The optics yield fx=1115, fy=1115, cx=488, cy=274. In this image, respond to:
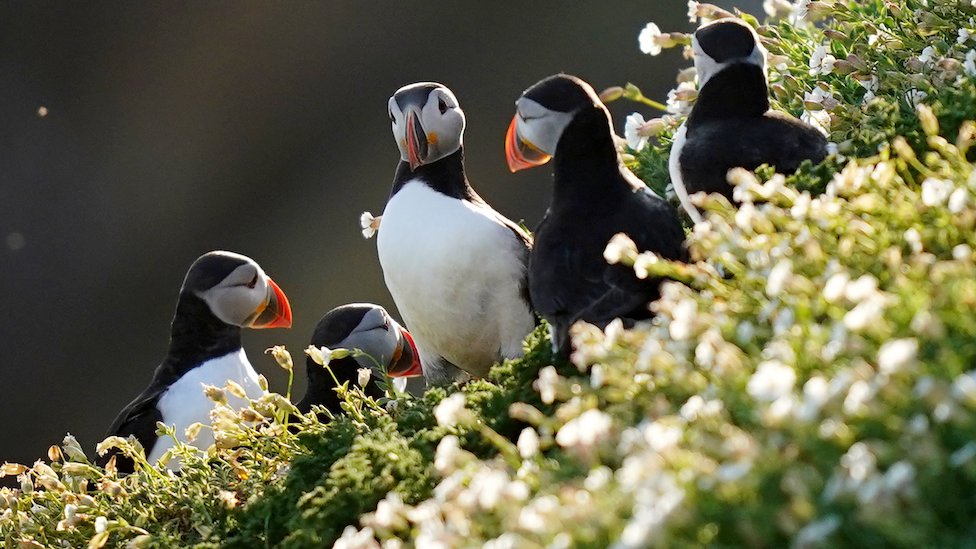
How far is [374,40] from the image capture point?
404 inches

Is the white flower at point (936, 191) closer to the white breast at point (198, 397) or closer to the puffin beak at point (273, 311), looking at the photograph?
the white breast at point (198, 397)

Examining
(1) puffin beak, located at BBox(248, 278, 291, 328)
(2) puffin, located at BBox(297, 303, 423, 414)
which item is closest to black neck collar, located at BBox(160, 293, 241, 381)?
(1) puffin beak, located at BBox(248, 278, 291, 328)

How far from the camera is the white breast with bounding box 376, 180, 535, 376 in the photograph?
3.46 m

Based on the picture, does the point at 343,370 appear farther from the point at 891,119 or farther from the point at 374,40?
the point at 374,40

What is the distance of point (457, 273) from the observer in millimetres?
3451

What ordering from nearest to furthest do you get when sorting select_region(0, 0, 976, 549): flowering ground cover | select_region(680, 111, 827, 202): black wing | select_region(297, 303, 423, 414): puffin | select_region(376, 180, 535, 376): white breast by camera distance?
1. select_region(0, 0, 976, 549): flowering ground cover
2. select_region(680, 111, 827, 202): black wing
3. select_region(376, 180, 535, 376): white breast
4. select_region(297, 303, 423, 414): puffin

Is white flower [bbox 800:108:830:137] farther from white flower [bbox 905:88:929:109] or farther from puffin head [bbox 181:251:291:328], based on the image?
puffin head [bbox 181:251:291:328]

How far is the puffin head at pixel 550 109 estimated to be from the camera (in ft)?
10.3

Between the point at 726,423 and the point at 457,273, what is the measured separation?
6.08 feet

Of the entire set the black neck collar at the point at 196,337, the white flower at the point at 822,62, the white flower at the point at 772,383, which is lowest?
the black neck collar at the point at 196,337

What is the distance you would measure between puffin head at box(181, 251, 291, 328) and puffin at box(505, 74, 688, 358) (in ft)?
4.48

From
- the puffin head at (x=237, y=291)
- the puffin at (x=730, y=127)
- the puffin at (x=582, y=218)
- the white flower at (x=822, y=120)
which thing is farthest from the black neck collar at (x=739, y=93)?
the puffin head at (x=237, y=291)

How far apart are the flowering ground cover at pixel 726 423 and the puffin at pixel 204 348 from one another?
2.28ft

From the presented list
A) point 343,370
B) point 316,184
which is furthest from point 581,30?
point 343,370
